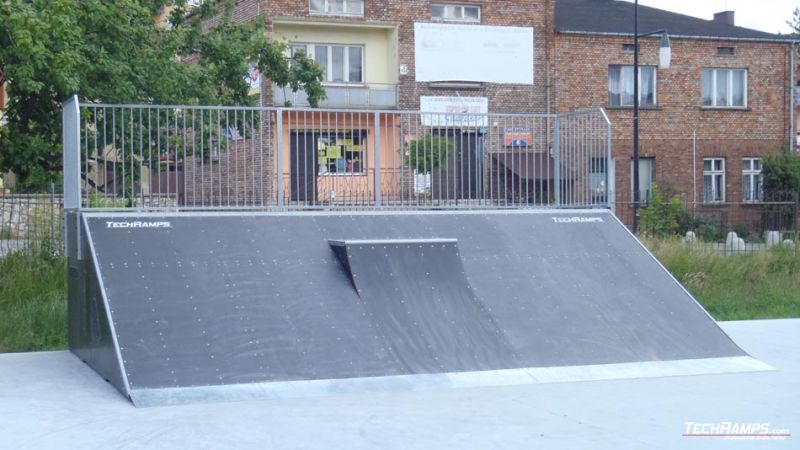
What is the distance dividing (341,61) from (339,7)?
189cm

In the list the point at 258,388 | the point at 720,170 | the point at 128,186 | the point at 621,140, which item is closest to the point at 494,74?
the point at 621,140

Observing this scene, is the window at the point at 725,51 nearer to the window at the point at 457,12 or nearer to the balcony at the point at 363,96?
the window at the point at 457,12

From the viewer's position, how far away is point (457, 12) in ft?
116

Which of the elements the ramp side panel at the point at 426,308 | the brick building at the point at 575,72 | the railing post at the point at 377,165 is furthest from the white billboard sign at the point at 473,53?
the ramp side panel at the point at 426,308

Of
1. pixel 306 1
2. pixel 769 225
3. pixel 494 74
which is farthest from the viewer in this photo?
pixel 494 74

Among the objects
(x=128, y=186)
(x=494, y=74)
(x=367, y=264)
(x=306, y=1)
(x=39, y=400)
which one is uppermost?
(x=306, y=1)

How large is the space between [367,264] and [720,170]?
30057 mm

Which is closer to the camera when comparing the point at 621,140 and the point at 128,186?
the point at 128,186

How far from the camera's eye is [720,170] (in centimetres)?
3831

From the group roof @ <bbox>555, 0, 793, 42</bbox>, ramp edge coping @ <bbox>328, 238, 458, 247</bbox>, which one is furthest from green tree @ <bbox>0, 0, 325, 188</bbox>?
roof @ <bbox>555, 0, 793, 42</bbox>

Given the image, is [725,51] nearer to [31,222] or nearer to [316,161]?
[316,161]

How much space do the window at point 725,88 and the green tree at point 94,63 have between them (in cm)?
2465

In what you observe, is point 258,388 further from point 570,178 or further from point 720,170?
point 720,170
